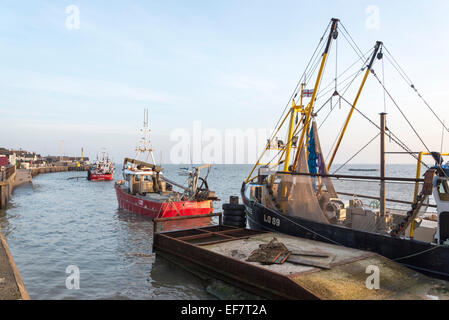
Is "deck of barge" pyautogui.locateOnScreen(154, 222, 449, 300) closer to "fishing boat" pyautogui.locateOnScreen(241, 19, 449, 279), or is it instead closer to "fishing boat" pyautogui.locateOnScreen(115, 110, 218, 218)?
"fishing boat" pyautogui.locateOnScreen(241, 19, 449, 279)

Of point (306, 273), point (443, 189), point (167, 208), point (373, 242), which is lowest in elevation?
point (167, 208)

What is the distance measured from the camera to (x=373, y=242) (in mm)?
11844

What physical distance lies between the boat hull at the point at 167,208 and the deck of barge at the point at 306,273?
10262mm

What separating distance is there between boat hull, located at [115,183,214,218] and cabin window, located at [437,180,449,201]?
683 inches

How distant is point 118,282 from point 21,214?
21340 millimetres

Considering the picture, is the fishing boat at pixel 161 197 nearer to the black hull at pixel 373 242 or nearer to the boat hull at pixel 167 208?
the boat hull at pixel 167 208

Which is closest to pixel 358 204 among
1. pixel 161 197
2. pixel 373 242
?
pixel 373 242

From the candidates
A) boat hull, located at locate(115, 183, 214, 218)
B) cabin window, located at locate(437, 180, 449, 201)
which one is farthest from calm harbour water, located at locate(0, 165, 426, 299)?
cabin window, located at locate(437, 180, 449, 201)

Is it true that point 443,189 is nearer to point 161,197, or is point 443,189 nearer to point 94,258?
point 94,258

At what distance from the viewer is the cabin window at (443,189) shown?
33.1ft

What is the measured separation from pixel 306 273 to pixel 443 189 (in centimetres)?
547

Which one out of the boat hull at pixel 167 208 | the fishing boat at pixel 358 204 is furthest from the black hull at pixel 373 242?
the boat hull at pixel 167 208

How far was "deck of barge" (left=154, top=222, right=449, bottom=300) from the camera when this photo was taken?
26.9ft
